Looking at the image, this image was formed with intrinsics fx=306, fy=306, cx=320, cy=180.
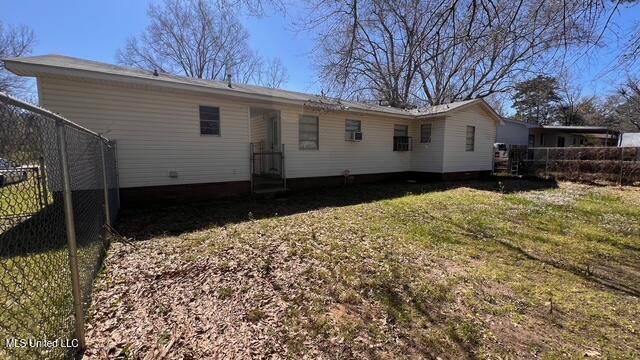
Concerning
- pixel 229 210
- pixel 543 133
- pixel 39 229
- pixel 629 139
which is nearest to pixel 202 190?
pixel 229 210

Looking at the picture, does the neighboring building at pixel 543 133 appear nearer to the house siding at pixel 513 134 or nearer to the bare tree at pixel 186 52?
the house siding at pixel 513 134

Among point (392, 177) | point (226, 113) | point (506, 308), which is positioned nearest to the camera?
point (506, 308)

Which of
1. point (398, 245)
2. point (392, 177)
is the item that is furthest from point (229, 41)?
point (398, 245)

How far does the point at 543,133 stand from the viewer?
84.0 ft

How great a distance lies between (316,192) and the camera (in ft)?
33.2

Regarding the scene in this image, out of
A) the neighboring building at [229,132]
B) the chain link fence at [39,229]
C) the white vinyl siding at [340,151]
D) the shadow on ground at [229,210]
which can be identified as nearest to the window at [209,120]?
the neighboring building at [229,132]

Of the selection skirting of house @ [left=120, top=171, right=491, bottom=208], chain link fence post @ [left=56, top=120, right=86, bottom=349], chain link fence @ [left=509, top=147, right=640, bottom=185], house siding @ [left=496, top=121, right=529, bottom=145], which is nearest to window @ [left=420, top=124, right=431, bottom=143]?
skirting of house @ [left=120, top=171, right=491, bottom=208]

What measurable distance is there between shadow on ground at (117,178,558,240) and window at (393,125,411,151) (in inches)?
130

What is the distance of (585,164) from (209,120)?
15.3 metres

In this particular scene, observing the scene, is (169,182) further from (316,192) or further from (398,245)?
(398,245)

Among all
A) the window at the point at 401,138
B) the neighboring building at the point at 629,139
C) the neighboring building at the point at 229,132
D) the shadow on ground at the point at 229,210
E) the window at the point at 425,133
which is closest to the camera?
the shadow on ground at the point at 229,210

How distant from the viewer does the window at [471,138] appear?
14.2m

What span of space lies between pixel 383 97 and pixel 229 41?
13095 millimetres

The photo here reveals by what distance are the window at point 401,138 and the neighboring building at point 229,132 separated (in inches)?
1.7
